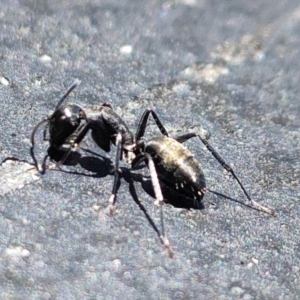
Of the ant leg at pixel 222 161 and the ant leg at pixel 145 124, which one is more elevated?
the ant leg at pixel 145 124

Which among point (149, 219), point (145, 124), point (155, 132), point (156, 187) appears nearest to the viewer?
point (149, 219)

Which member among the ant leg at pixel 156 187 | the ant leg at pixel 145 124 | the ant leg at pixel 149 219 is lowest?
the ant leg at pixel 149 219

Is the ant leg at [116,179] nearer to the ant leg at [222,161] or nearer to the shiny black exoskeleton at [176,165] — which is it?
the shiny black exoskeleton at [176,165]

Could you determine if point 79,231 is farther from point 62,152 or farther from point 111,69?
point 111,69

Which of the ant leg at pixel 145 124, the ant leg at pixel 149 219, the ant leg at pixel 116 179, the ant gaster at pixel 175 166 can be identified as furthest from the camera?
the ant leg at pixel 145 124

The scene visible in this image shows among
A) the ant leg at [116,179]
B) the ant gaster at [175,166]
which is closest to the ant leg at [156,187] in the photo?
the ant gaster at [175,166]

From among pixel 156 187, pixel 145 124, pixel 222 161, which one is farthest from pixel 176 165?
pixel 145 124

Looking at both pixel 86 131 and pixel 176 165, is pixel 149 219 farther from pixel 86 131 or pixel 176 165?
pixel 86 131

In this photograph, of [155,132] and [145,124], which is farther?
[155,132]
